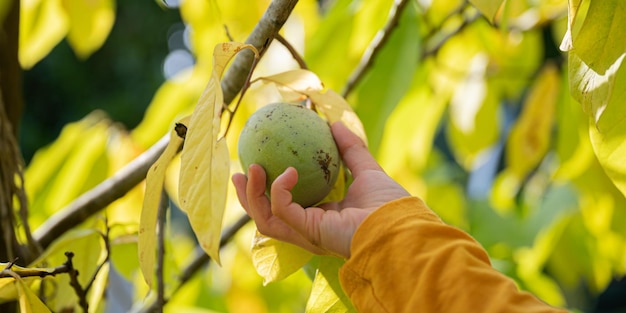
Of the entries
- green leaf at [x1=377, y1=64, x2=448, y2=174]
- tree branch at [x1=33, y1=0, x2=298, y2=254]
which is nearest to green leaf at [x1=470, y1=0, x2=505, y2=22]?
tree branch at [x1=33, y1=0, x2=298, y2=254]

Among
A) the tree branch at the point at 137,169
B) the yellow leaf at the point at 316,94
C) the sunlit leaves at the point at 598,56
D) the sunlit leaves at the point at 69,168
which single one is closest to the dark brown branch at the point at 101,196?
the tree branch at the point at 137,169

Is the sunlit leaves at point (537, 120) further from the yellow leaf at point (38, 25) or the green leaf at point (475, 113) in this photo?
the yellow leaf at point (38, 25)

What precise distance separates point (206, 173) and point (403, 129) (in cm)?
76

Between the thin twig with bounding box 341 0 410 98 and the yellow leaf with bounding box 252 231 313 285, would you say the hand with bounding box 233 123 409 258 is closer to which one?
the yellow leaf with bounding box 252 231 313 285

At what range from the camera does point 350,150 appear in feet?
2.04

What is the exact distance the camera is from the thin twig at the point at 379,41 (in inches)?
32.2

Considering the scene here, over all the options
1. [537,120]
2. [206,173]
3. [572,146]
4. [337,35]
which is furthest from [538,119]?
[206,173]

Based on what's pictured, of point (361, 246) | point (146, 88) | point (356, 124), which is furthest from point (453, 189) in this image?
point (146, 88)

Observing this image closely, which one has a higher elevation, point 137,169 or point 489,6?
point 489,6

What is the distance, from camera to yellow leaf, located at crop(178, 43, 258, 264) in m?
0.43

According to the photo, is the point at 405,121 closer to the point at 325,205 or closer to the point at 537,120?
the point at 537,120

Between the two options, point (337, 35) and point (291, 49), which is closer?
point (291, 49)

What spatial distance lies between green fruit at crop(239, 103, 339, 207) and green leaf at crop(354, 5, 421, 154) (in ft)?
1.05

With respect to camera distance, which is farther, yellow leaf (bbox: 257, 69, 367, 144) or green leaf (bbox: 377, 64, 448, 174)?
green leaf (bbox: 377, 64, 448, 174)
